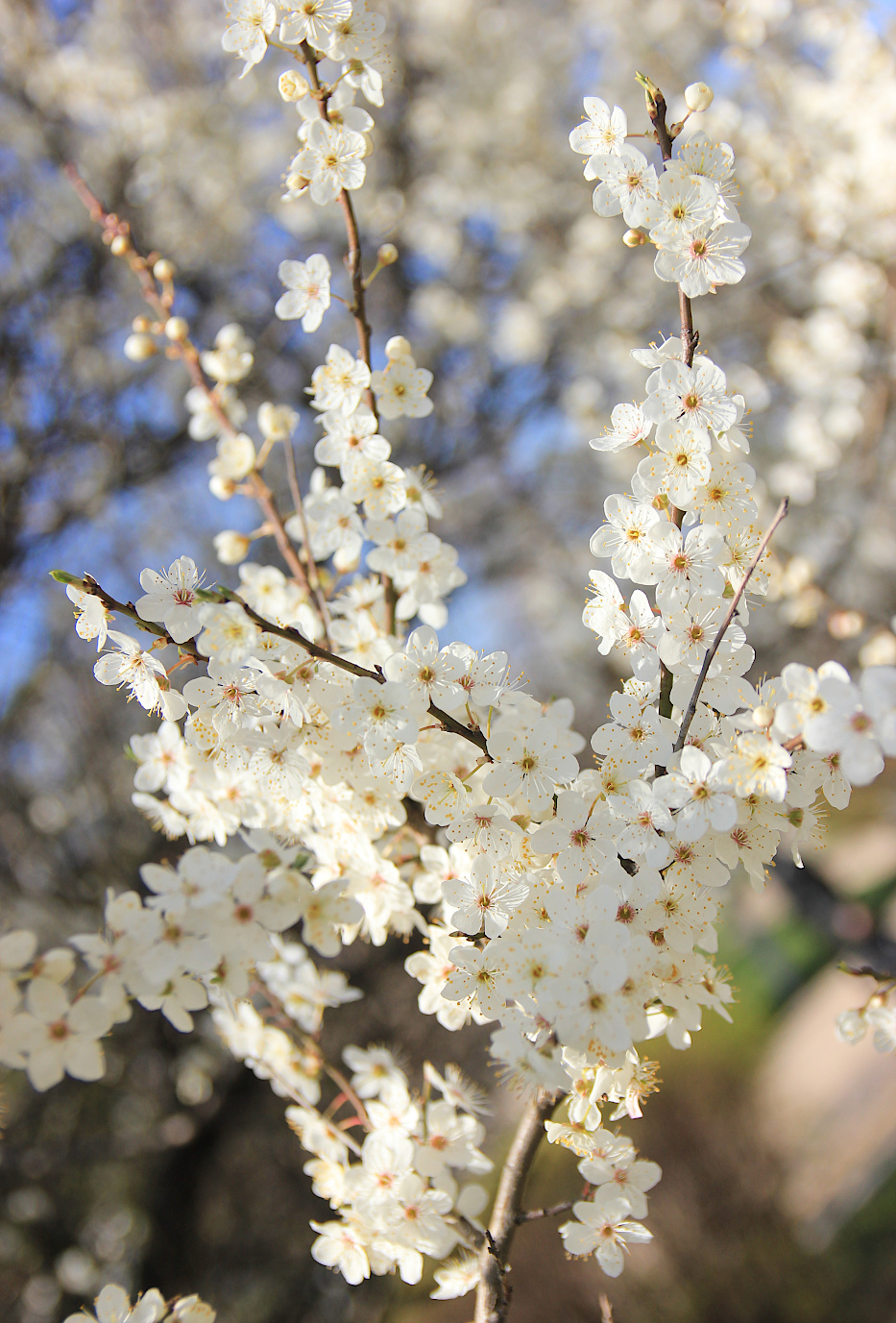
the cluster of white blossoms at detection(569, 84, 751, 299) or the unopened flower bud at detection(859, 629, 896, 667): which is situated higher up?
the cluster of white blossoms at detection(569, 84, 751, 299)

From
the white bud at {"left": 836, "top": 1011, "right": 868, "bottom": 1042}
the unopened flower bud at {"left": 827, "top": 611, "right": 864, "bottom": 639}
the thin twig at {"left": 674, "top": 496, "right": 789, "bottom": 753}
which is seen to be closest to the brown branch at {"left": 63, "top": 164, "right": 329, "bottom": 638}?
the thin twig at {"left": 674, "top": 496, "right": 789, "bottom": 753}

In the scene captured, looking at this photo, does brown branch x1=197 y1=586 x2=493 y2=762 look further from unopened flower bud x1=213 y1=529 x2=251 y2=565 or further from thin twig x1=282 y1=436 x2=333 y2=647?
unopened flower bud x1=213 y1=529 x2=251 y2=565

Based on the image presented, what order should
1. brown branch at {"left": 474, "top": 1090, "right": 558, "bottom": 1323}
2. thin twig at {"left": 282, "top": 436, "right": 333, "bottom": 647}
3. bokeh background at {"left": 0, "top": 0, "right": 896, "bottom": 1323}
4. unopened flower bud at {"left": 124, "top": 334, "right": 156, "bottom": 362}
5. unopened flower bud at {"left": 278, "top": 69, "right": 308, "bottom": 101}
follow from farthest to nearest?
bokeh background at {"left": 0, "top": 0, "right": 896, "bottom": 1323}, unopened flower bud at {"left": 124, "top": 334, "right": 156, "bottom": 362}, thin twig at {"left": 282, "top": 436, "right": 333, "bottom": 647}, unopened flower bud at {"left": 278, "top": 69, "right": 308, "bottom": 101}, brown branch at {"left": 474, "top": 1090, "right": 558, "bottom": 1323}

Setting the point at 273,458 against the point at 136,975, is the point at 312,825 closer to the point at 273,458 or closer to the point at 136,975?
the point at 136,975

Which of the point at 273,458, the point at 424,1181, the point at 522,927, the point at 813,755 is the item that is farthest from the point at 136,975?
the point at 273,458

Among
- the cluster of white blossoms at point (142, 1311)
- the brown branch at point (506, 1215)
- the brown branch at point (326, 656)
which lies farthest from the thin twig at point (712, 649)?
the cluster of white blossoms at point (142, 1311)

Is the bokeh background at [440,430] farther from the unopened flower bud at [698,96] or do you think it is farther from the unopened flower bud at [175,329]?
the unopened flower bud at [175,329]

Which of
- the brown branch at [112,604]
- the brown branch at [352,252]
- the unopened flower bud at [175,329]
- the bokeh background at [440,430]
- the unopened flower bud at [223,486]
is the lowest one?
the bokeh background at [440,430]
